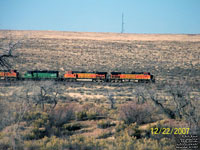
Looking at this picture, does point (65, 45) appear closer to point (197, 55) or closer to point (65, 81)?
point (65, 81)

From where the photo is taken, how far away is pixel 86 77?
38125mm

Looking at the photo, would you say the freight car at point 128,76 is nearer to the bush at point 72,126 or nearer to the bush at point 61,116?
the bush at point 61,116

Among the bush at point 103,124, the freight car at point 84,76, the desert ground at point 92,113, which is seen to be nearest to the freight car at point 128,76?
the freight car at point 84,76

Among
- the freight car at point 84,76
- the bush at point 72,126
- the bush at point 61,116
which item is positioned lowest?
the bush at point 72,126

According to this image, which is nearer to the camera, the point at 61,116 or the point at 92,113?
the point at 61,116

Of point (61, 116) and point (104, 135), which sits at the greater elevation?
point (61, 116)

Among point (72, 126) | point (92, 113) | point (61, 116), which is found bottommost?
point (72, 126)

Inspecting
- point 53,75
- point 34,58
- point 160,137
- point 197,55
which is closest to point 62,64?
point 34,58

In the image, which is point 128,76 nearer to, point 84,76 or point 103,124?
point 84,76

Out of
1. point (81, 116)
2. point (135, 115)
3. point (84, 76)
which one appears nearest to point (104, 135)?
point (135, 115)

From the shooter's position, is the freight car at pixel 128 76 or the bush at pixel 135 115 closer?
the bush at pixel 135 115

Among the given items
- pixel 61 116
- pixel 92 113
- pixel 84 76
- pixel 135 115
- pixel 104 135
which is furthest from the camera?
pixel 84 76
